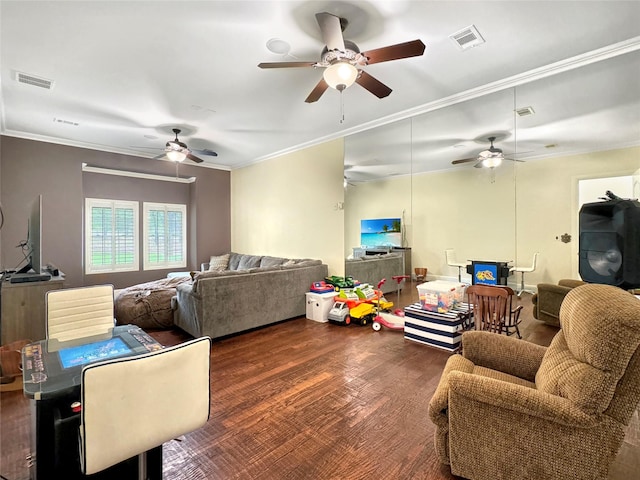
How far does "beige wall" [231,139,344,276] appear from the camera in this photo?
5.15 meters

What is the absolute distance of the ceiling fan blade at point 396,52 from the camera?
7.09ft

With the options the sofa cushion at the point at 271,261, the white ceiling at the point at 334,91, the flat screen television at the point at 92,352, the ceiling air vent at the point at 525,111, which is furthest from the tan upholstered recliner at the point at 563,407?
the sofa cushion at the point at 271,261

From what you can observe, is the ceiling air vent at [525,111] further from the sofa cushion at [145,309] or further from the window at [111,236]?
the window at [111,236]

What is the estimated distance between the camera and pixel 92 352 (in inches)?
63.9

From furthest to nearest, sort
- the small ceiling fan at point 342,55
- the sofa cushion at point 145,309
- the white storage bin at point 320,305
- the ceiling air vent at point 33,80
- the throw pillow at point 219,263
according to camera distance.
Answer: the throw pillow at point 219,263 < the white storage bin at point 320,305 < the sofa cushion at point 145,309 < the ceiling air vent at point 33,80 < the small ceiling fan at point 342,55

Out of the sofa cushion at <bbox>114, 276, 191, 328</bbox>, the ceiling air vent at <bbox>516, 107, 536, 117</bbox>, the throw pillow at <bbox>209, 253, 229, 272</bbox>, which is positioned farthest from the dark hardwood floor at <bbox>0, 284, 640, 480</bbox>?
the throw pillow at <bbox>209, 253, 229, 272</bbox>

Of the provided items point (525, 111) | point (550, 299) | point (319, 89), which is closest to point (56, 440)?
point (319, 89)

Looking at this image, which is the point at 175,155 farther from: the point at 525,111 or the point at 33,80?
the point at 525,111

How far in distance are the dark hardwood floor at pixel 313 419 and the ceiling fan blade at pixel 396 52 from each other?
8.53 ft

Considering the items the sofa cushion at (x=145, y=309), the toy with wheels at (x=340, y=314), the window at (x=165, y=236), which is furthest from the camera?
the window at (x=165, y=236)

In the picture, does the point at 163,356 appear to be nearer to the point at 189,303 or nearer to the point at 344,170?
the point at 189,303

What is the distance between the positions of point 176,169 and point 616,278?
715 centimetres

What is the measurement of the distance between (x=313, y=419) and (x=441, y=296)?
7.03ft

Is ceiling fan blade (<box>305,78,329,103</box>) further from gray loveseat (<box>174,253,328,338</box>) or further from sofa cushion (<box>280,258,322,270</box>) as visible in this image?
sofa cushion (<box>280,258,322,270</box>)
